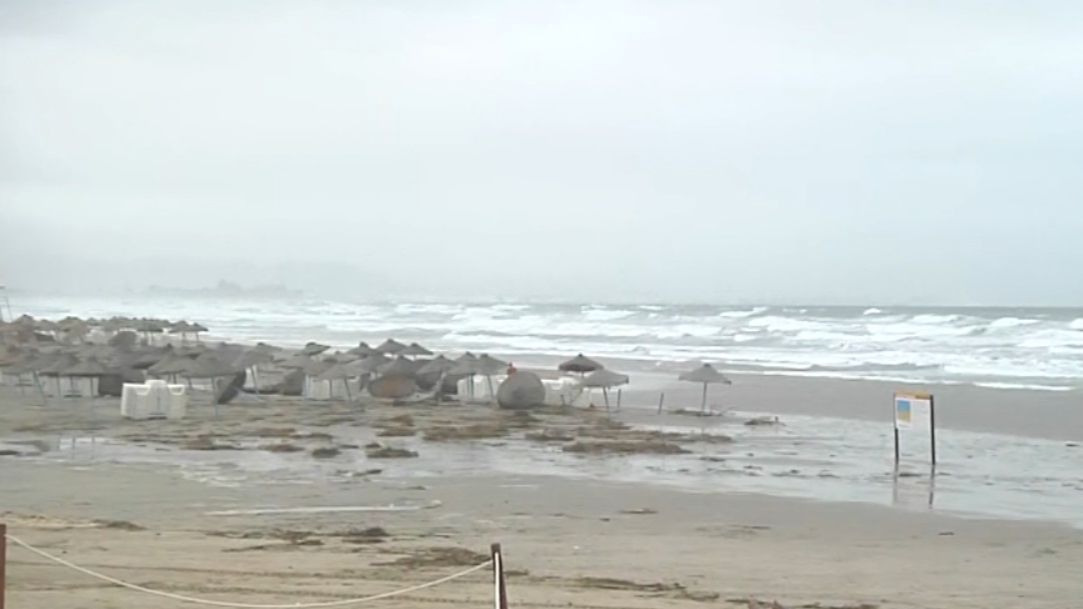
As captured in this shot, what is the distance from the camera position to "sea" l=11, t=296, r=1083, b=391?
4147 centimetres

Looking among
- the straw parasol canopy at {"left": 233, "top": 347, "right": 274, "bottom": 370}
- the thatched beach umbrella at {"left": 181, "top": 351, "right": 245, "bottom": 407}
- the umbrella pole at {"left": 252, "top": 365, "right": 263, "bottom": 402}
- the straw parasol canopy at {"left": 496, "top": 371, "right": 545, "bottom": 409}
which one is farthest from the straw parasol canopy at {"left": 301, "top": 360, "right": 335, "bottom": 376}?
the straw parasol canopy at {"left": 496, "top": 371, "right": 545, "bottom": 409}

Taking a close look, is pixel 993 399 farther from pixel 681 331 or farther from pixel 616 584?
pixel 681 331

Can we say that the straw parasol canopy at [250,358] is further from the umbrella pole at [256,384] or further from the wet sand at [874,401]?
the wet sand at [874,401]

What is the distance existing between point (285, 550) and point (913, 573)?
222 inches

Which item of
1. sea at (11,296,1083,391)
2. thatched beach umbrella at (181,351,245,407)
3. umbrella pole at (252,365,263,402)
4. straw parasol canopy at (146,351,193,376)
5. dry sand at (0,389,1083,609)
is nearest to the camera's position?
dry sand at (0,389,1083,609)

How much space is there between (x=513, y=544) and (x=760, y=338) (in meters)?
49.5

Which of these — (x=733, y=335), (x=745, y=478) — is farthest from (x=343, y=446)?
(x=733, y=335)

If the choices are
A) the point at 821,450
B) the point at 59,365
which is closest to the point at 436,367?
the point at 59,365

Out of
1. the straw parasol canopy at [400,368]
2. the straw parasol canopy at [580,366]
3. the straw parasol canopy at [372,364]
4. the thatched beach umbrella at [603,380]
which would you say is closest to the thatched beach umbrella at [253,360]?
the straw parasol canopy at [372,364]

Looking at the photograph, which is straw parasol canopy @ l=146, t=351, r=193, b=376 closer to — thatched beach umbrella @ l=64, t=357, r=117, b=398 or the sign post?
thatched beach umbrella @ l=64, t=357, r=117, b=398

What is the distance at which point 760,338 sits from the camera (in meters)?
60.6

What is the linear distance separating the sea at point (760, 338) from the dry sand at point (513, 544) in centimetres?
2168

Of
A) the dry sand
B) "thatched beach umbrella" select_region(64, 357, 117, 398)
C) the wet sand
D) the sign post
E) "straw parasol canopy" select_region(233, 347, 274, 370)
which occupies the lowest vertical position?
the dry sand

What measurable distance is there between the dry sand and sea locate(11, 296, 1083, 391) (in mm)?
21684
